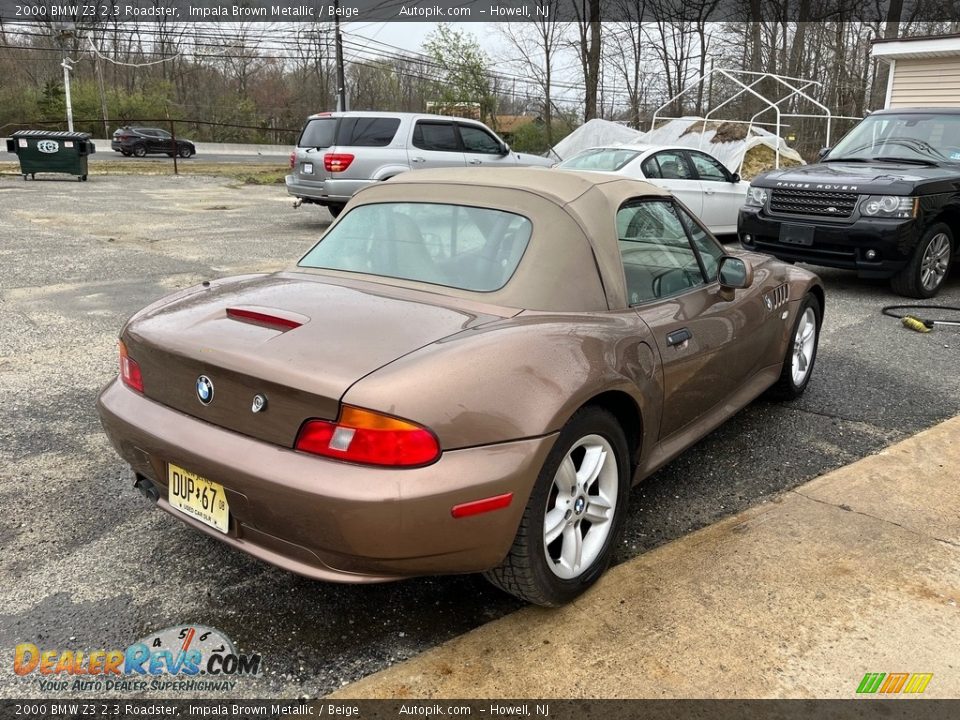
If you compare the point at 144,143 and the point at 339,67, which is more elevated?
the point at 339,67

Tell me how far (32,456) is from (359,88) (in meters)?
52.1

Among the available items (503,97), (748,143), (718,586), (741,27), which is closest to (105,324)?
(718,586)

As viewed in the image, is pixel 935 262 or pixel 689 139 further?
pixel 689 139

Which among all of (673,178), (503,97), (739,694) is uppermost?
(503,97)

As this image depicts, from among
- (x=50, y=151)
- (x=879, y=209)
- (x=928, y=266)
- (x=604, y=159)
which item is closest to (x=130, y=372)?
(x=879, y=209)

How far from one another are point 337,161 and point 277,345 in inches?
392

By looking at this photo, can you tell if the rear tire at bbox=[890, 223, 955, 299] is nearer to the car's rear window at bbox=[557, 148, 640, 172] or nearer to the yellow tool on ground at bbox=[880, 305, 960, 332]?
the yellow tool on ground at bbox=[880, 305, 960, 332]

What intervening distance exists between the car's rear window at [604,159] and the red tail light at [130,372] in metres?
7.48

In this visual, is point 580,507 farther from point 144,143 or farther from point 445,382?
point 144,143

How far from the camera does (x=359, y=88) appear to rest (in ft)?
170

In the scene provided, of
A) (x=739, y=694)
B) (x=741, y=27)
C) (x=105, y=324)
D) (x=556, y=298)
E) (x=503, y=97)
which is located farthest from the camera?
(x=503, y=97)

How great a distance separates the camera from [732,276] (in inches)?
138

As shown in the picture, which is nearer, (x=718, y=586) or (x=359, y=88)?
(x=718, y=586)

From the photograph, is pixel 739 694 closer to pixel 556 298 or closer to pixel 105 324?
pixel 556 298
